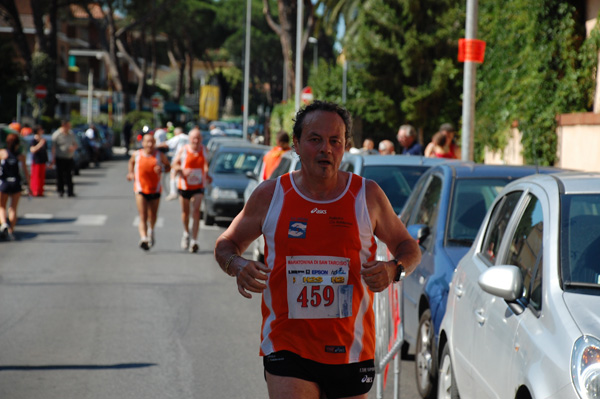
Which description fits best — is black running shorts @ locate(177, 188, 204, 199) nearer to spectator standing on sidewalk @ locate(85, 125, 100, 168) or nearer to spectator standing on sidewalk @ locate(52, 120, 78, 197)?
spectator standing on sidewalk @ locate(52, 120, 78, 197)

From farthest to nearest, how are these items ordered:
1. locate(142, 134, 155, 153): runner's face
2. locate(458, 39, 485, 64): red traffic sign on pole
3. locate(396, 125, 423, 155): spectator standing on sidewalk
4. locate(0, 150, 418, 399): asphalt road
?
locate(396, 125, 423, 155): spectator standing on sidewalk < locate(142, 134, 155, 153): runner's face < locate(458, 39, 485, 64): red traffic sign on pole < locate(0, 150, 418, 399): asphalt road

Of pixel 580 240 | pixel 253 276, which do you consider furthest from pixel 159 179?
pixel 253 276

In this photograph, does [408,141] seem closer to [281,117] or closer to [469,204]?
[469,204]

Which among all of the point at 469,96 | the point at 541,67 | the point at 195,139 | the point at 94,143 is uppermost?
the point at 541,67

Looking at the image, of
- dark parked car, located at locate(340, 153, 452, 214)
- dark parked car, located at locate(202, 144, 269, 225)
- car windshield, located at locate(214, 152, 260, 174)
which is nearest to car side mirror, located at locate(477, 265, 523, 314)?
dark parked car, located at locate(340, 153, 452, 214)

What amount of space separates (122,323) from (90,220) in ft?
38.0

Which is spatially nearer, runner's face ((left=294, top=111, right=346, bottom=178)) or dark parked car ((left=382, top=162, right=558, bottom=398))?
runner's face ((left=294, top=111, right=346, bottom=178))

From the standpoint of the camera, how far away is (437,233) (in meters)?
8.02

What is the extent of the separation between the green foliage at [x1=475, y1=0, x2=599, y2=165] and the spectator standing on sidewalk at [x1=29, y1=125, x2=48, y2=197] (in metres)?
12.0

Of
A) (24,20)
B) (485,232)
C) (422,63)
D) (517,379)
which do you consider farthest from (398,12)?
(24,20)

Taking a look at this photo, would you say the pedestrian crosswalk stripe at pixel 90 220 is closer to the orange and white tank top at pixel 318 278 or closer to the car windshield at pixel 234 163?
the car windshield at pixel 234 163

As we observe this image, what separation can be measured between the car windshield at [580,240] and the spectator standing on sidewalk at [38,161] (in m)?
22.7

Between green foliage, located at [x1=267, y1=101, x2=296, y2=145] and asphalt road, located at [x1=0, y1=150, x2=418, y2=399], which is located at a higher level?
green foliage, located at [x1=267, y1=101, x2=296, y2=145]

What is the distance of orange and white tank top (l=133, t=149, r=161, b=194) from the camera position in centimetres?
1541
